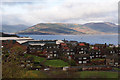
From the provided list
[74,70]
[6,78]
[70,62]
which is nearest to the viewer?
[6,78]

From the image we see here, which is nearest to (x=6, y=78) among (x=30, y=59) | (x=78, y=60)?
(x=30, y=59)

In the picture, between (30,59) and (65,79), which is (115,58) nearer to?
(65,79)

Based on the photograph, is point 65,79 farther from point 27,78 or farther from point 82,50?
point 82,50

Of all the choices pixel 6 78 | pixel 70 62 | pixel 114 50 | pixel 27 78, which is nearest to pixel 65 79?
pixel 27 78

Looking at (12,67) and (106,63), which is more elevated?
(12,67)

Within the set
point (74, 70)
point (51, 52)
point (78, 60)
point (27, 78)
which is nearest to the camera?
point (27, 78)

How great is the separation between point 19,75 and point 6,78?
3.51 ft

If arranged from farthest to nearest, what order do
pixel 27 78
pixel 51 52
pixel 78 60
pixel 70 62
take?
pixel 51 52, pixel 78 60, pixel 70 62, pixel 27 78

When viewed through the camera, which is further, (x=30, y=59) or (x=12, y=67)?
(x=30, y=59)

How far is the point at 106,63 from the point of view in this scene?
24.3 metres

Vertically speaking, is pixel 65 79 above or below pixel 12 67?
below

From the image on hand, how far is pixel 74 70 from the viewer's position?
61.5 feet

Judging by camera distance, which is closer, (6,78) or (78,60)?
(6,78)

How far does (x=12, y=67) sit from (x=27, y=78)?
1756 millimetres
